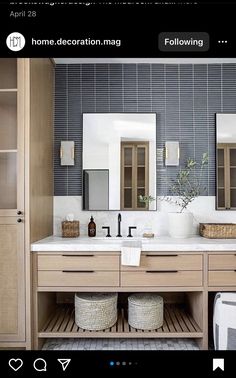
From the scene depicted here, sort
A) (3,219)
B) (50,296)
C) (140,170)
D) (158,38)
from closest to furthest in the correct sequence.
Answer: (158,38) → (3,219) → (50,296) → (140,170)

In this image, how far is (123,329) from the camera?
190cm

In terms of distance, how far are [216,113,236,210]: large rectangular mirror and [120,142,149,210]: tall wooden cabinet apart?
0.66m

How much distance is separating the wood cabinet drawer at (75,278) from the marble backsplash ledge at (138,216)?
589mm

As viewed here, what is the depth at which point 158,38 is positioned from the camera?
50cm

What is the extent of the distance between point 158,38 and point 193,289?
1.73m

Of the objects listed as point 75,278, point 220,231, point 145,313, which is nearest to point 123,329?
point 145,313

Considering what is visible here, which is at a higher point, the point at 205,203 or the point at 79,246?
the point at 205,203

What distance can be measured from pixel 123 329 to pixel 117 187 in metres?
1.14

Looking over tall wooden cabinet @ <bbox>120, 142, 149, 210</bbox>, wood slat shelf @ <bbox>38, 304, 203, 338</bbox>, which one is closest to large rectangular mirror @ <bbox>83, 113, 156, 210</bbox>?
tall wooden cabinet @ <bbox>120, 142, 149, 210</bbox>

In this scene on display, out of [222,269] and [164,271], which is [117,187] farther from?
[222,269]
